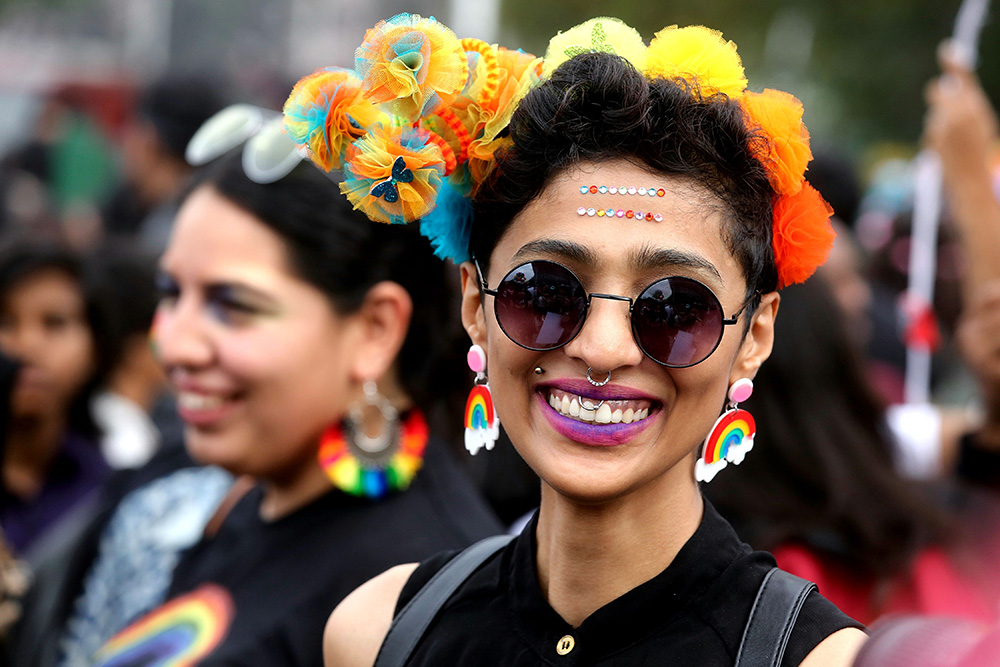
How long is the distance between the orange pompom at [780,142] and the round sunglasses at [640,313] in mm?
229

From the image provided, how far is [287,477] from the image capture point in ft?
9.81

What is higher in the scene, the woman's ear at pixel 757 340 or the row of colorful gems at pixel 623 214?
the row of colorful gems at pixel 623 214

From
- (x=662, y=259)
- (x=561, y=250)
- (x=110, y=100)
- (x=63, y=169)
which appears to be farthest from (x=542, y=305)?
(x=110, y=100)

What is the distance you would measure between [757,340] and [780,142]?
33cm

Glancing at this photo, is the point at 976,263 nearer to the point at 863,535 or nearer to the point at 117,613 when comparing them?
the point at 863,535

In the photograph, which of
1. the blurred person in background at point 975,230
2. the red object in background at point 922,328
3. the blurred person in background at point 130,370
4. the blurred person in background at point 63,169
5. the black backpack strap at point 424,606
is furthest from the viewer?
the blurred person in background at point 63,169

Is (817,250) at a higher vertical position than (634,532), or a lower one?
higher

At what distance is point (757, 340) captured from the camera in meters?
1.91

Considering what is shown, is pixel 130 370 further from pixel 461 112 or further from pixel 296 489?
pixel 461 112

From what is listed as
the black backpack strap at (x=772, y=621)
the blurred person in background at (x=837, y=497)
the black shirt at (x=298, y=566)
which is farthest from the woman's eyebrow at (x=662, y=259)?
the blurred person in background at (x=837, y=497)

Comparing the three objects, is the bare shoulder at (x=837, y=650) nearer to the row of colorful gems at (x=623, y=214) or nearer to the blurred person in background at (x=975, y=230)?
the row of colorful gems at (x=623, y=214)

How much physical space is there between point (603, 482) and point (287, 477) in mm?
1439

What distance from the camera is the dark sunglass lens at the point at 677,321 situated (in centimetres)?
172

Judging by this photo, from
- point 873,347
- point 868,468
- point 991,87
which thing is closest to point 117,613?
point 868,468
